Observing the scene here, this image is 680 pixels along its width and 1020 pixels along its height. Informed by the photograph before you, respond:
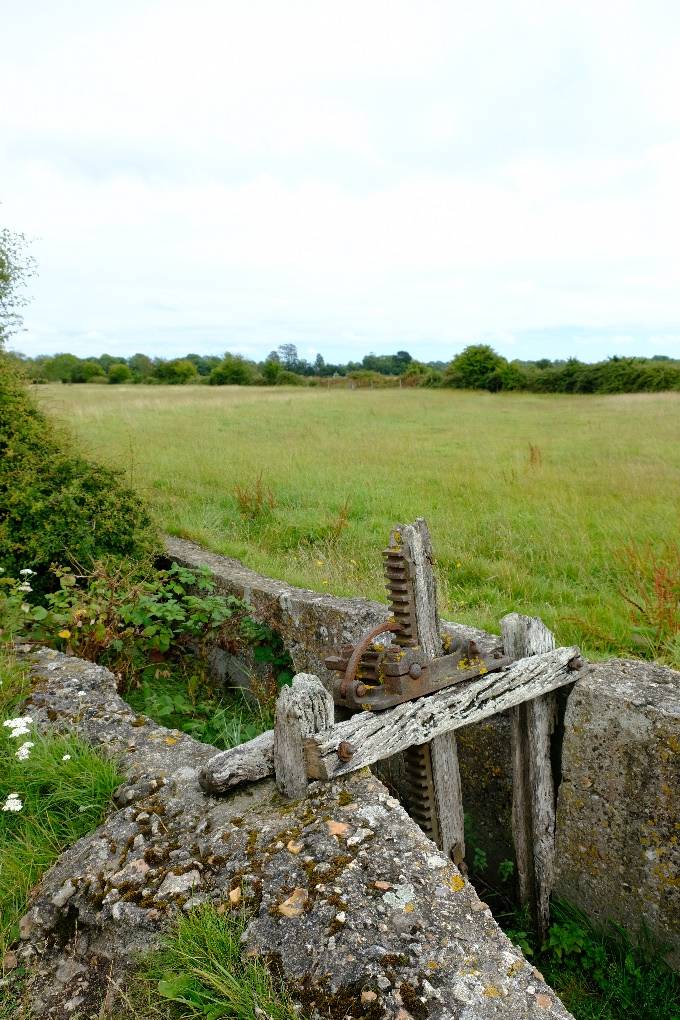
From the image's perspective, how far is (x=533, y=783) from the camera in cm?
398

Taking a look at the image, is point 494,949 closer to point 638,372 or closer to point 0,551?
point 0,551

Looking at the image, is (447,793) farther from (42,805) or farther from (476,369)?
(476,369)

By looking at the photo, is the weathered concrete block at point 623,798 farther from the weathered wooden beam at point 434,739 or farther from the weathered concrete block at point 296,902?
the weathered concrete block at point 296,902

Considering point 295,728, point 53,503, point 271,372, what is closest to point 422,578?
point 295,728

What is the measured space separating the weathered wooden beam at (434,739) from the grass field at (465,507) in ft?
4.57

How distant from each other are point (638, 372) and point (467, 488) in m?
33.3

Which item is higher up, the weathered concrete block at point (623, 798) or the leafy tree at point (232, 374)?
the leafy tree at point (232, 374)

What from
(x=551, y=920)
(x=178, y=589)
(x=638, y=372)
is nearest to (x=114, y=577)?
(x=178, y=589)

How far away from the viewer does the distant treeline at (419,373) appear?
39781mm

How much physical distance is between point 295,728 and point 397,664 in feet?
1.87

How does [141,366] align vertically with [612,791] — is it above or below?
above

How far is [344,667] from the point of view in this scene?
331 cm

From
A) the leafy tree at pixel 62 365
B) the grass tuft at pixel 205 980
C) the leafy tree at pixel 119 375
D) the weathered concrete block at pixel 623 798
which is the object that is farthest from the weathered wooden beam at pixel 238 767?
the leafy tree at pixel 119 375

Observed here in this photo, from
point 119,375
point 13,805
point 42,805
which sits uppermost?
point 119,375
